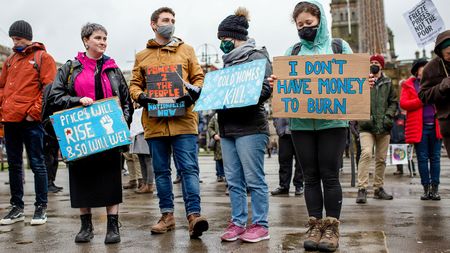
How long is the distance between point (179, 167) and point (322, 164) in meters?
1.55

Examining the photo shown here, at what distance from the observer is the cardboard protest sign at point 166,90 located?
18.0ft

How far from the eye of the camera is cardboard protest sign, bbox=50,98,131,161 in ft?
16.5

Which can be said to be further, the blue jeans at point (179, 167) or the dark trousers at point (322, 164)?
the blue jeans at point (179, 167)

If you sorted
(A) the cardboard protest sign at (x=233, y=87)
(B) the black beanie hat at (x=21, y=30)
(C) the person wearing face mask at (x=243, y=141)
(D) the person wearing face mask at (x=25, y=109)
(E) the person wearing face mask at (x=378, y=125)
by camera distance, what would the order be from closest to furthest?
(A) the cardboard protest sign at (x=233, y=87)
(C) the person wearing face mask at (x=243, y=141)
(D) the person wearing face mask at (x=25, y=109)
(B) the black beanie hat at (x=21, y=30)
(E) the person wearing face mask at (x=378, y=125)

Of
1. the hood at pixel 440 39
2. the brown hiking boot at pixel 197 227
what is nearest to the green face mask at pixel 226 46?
the brown hiking boot at pixel 197 227

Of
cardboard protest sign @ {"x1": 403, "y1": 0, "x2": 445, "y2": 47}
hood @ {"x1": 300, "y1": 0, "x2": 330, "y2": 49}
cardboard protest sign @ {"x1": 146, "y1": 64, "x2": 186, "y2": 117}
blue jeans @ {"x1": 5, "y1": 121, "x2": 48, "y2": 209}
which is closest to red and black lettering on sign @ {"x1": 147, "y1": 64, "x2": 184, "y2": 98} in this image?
cardboard protest sign @ {"x1": 146, "y1": 64, "x2": 186, "y2": 117}

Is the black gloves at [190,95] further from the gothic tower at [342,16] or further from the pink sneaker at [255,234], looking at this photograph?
the gothic tower at [342,16]

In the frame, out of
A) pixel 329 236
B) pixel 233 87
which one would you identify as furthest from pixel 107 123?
pixel 329 236

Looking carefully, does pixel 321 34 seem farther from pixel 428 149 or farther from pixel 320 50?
pixel 428 149

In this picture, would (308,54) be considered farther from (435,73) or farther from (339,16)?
(339,16)

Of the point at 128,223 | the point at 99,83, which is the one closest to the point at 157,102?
the point at 99,83

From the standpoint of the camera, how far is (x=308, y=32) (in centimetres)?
470

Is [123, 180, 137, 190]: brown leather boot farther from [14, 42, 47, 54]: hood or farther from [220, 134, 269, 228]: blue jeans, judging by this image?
[220, 134, 269, 228]: blue jeans

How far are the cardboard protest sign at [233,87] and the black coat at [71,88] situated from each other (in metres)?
0.72
